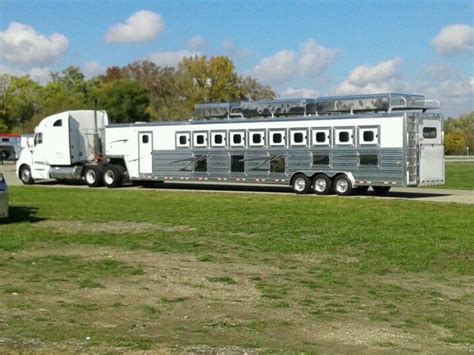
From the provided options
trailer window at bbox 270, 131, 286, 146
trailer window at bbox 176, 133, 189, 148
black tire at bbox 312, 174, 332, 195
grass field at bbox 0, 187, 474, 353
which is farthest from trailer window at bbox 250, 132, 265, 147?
grass field at bbox 0, 187, 474, 353

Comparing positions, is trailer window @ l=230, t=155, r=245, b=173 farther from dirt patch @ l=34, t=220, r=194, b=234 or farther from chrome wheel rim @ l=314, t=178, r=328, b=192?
dirt patch @ l=34, t=220, r=194, b=234

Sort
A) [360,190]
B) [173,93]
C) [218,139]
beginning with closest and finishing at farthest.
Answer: [360,190]
[218,139]
[173,93]

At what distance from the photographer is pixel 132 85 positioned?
69625mm

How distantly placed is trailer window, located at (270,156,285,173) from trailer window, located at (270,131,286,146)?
555 millimetres

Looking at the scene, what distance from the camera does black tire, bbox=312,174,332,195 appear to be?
95.8 ft

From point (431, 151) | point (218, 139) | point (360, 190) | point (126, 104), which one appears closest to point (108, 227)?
point (431, 151)

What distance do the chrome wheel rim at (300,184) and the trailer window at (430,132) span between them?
4919 mm

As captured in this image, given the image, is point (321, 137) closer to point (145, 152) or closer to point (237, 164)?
point (237, 164)

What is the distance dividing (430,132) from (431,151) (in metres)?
0.67

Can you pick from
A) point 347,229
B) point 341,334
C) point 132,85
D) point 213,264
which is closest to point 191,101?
point 132,85

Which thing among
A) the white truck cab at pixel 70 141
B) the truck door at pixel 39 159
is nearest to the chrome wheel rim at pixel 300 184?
the white truck cab at pixel 70 141

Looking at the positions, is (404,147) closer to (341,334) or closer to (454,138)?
(341,334)

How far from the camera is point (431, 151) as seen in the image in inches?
1104

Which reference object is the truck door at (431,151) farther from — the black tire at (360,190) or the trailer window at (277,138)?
the trailer window at (277,138)
